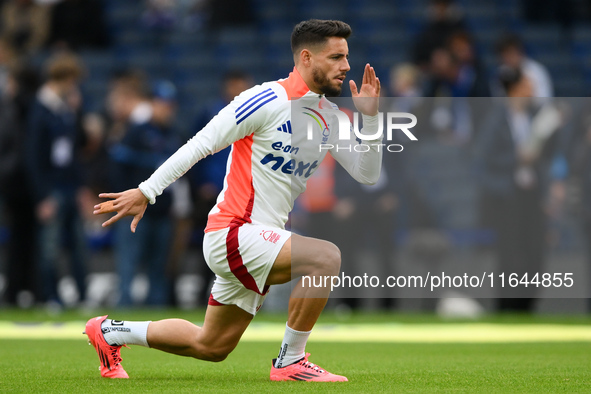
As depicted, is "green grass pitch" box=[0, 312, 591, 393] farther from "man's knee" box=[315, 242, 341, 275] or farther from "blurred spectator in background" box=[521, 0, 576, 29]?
"blurred spectator in background" box=[521, 0, 576, 29]

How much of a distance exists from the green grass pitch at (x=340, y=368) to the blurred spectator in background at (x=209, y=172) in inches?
124

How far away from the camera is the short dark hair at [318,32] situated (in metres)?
4.99

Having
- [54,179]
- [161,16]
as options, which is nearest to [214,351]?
[54,179]

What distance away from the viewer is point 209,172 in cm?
1041

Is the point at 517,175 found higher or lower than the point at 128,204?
higher

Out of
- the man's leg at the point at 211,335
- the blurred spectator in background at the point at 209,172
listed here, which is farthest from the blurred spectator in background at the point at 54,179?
the man's leg at the point at 211,335

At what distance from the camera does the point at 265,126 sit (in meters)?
4.88

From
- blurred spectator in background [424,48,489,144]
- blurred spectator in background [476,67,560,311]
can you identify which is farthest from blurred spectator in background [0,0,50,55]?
blurred spectator in background [476,67,560,311]

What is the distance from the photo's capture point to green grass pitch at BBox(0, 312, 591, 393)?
455 cm

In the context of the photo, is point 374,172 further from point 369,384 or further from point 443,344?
point 443,344

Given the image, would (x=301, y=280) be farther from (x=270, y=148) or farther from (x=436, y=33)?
(x=436, y=33)

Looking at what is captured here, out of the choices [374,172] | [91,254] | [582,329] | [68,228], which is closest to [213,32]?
[91,254]

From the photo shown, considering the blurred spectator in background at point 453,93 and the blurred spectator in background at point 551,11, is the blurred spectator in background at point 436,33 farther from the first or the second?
the blurred spectator in background at point 551,11

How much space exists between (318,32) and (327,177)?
5.05m
